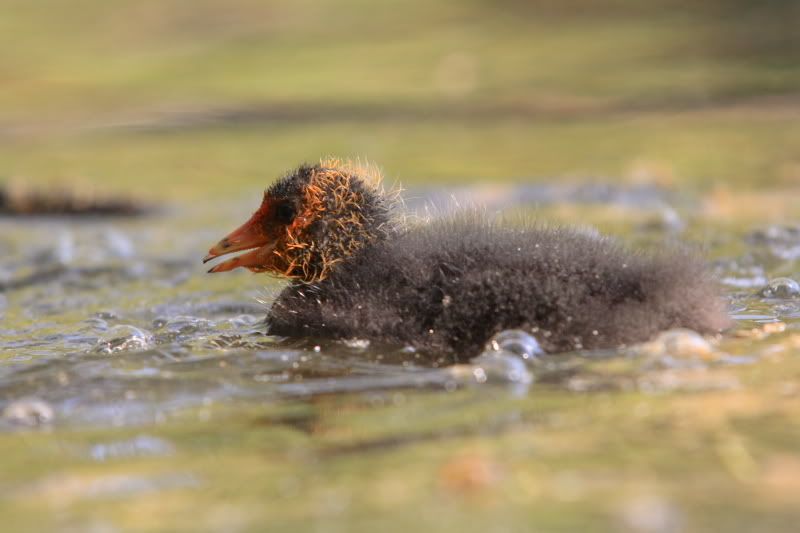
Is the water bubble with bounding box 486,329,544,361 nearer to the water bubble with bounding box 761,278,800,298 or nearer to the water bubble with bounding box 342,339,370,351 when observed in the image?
the water bubble with bounding box 342,339,370,351

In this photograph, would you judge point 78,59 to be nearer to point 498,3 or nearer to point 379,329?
point 498,3

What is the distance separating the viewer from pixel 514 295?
4.44 meters

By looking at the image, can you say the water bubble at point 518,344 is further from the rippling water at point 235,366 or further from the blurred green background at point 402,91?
the blurred green background at point 402,91

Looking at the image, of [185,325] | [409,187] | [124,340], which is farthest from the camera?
[409,187]

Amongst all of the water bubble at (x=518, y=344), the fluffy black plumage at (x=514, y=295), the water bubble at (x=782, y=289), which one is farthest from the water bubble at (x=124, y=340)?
the water bubble at (x=782, y=289)

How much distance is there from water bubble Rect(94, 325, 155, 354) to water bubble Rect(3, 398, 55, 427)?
78 centimetres

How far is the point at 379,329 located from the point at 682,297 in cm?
113

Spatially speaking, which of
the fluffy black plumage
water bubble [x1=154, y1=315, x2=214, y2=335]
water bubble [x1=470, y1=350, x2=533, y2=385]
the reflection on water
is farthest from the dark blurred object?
water bubble [x1=470, y1=350, x2=533, y2=385]

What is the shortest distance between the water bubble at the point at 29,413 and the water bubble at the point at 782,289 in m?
3.27

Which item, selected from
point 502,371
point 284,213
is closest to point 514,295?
point 502,371

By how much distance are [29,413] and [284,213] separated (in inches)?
62.5

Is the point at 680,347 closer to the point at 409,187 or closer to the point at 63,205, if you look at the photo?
the point at 409,187

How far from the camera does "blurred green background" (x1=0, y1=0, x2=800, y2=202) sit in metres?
11.8

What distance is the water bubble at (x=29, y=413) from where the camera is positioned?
3.83 m
